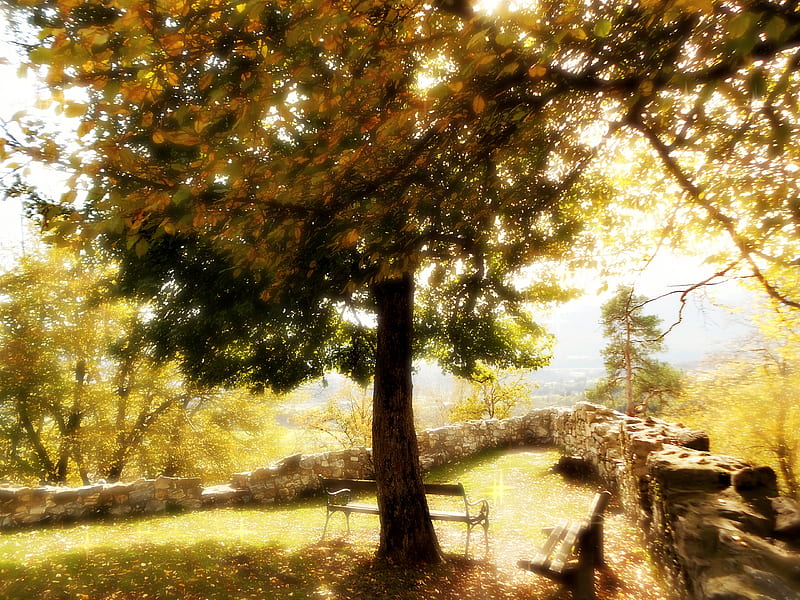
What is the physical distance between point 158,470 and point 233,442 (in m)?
3.42

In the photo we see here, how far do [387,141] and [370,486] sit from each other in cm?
645

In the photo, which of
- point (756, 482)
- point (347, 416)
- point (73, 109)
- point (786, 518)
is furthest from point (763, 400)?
point (347, 416)

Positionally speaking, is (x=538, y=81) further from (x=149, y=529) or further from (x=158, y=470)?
(x=158, y=470)

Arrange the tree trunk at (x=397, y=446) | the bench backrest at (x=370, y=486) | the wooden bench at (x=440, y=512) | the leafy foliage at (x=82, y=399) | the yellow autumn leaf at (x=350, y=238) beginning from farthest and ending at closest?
the leafy foliage at (x=82, y=399)
the bench backrest at (x=370, y=486)
the wooden bench at (x=440, y=512)
the tree trunk at (x=397, y=446)
the yellow autumn leaf at (x=350, y=238)

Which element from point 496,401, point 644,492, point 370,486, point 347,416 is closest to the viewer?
point 644,492

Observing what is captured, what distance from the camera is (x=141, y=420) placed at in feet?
58.1

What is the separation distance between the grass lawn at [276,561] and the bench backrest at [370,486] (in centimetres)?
86

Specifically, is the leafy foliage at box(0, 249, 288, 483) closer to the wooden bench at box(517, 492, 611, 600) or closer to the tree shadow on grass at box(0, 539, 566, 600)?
the tree shadow on grass at box(0, 539, 566, 600)

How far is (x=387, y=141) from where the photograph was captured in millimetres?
4074

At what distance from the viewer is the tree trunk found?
6.19 metres

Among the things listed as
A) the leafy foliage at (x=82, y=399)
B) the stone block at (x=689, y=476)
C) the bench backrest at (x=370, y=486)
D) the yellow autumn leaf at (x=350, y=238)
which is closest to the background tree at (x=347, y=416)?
the leafy foliage at (x=82, y=399)

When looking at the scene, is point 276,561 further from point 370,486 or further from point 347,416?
point 347,416

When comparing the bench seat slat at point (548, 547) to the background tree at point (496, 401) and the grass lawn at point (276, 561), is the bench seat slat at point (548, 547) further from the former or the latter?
the background tree at point (496, 401)

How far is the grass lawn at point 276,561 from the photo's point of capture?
525cm
